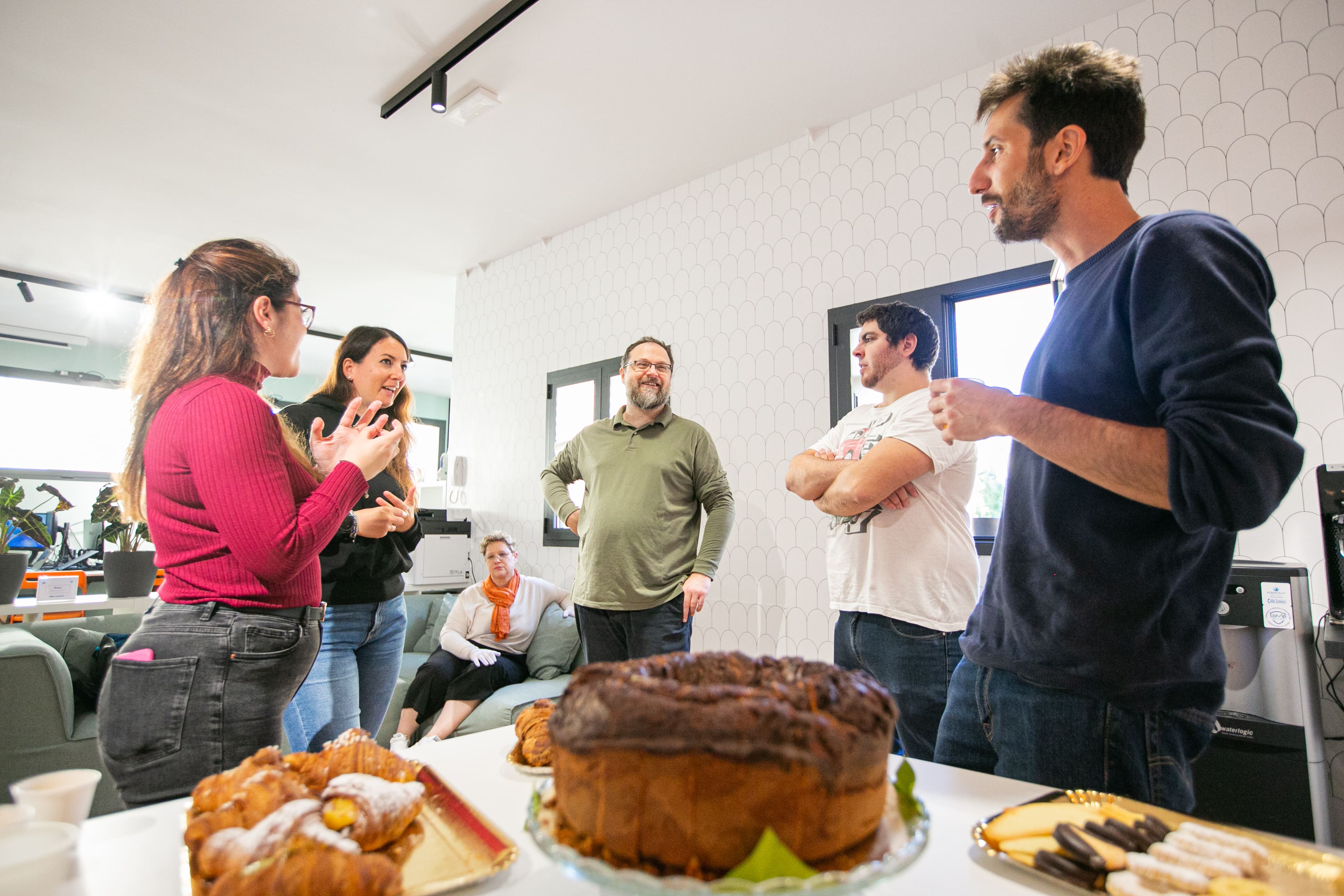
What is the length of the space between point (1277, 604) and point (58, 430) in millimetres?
9642

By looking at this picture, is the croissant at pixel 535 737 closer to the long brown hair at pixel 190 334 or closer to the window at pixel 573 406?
the long brown hair at pixel 190 334

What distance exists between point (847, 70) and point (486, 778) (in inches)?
127

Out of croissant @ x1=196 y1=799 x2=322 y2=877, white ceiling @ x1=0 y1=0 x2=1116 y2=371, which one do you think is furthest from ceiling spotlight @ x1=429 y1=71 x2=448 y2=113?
croissant @ x1=196 y1=799 x2=322 y2=877

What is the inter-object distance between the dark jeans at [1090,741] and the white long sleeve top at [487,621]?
299 centimetres

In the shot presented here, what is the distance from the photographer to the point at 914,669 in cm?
183

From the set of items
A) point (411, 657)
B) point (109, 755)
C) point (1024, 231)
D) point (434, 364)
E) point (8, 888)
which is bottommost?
point (411, 657)

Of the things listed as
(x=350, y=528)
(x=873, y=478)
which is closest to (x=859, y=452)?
(x=873, y=478)

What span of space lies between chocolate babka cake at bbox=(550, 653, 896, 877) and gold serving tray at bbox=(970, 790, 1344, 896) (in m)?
0.18

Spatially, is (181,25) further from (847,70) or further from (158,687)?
(158,687)

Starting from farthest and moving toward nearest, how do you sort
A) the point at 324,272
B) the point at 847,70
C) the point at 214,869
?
the point at 324,272, the point at 847,70, the point at 214,869

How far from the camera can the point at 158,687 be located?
1.09 meters

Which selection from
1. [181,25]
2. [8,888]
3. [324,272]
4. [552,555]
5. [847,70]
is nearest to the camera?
[8,888]

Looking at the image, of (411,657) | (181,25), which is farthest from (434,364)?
(181,25)

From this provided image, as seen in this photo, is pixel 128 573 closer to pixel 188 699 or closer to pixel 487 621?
pixel 487 621
